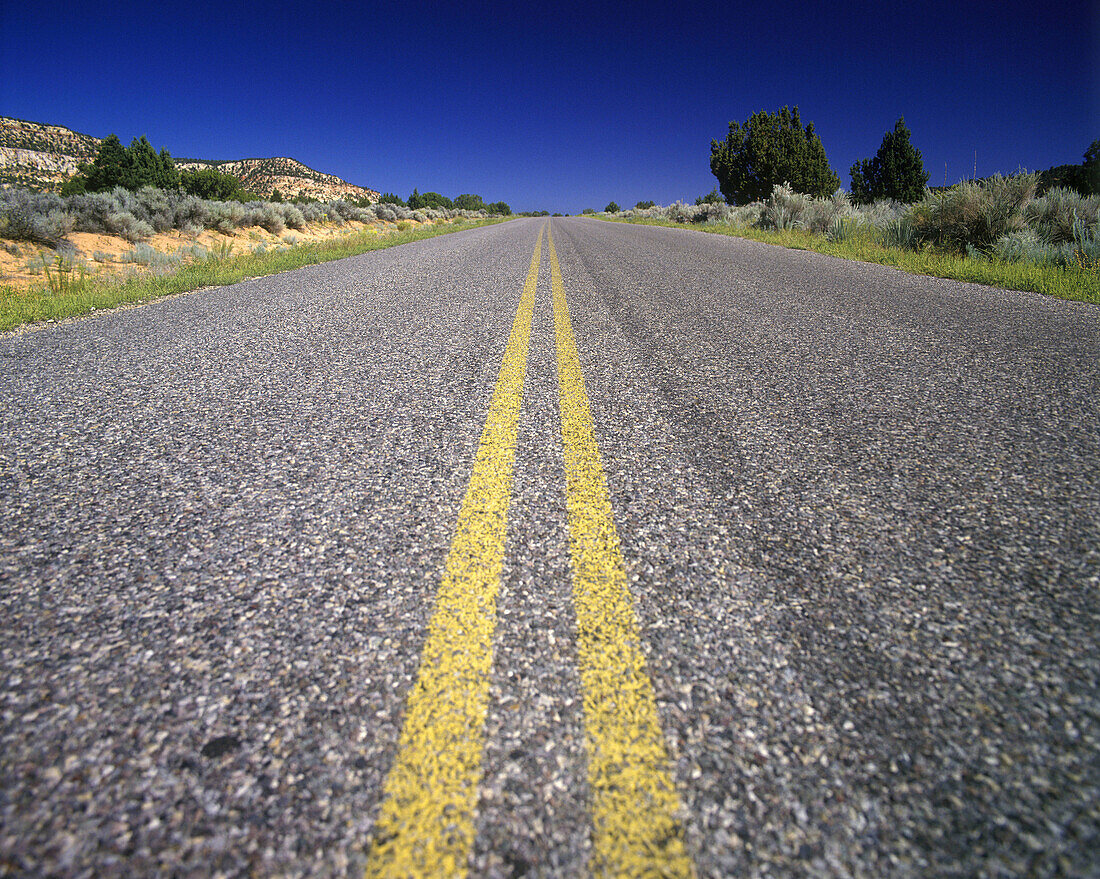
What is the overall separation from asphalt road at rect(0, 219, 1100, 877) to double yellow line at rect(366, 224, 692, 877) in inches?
0.4

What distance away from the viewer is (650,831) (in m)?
0.95

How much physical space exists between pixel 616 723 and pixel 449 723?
37 centimetres

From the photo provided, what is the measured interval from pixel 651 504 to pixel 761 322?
135 inches

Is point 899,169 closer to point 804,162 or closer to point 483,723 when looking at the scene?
point 804,162

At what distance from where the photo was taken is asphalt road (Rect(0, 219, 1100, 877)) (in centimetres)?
96

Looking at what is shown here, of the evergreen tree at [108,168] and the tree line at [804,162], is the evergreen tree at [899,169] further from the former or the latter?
the evergreen tree at [108,168]

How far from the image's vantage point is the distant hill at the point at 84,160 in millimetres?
53281

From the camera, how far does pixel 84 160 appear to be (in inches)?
2159

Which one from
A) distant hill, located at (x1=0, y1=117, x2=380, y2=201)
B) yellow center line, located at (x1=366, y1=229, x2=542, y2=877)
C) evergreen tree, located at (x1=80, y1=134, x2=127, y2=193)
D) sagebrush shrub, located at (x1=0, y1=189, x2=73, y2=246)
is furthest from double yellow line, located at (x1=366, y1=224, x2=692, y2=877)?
distant hill, located at (x1=0, y1=117, x2=380, y2=201)

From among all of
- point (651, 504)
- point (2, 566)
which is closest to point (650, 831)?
point (651, 504)

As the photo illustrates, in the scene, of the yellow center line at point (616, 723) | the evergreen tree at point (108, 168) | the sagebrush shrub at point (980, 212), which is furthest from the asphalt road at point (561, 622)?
the evergreen tree at point (108, 168)

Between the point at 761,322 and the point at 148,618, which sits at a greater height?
the point at 761,322

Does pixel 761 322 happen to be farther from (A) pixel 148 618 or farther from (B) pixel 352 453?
(A) pixel 148 618

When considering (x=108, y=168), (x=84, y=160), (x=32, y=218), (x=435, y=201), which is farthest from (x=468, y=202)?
(x=32, y=218)
